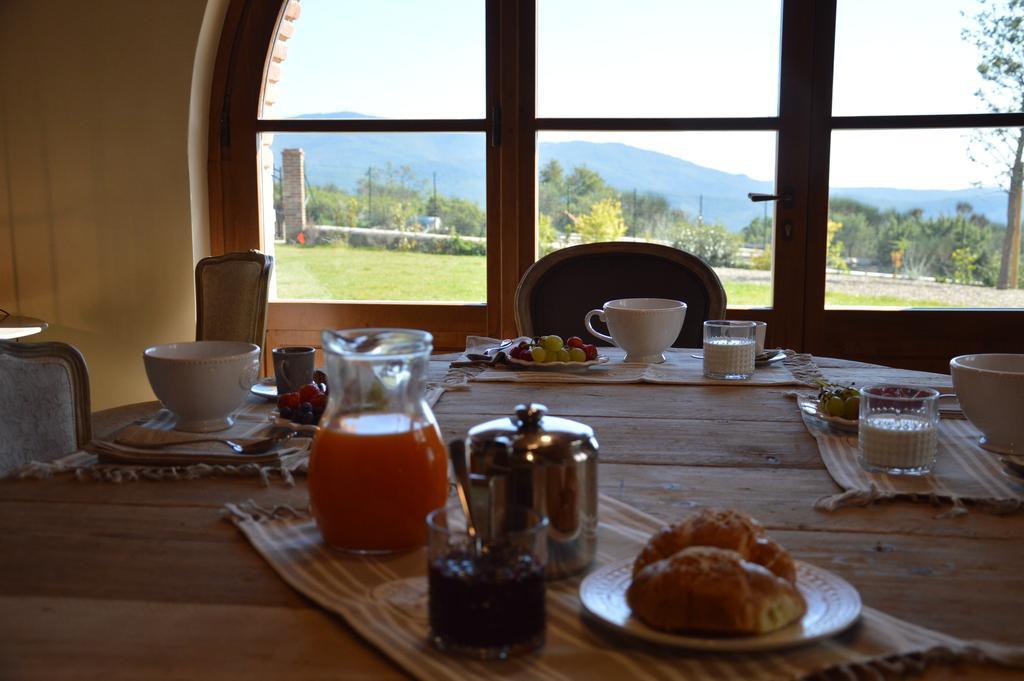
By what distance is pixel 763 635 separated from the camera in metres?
0.67

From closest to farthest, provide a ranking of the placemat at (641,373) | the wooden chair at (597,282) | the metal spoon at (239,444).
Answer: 1. the metal spoon at (239,444)
2. the placemat at (641,373)
3. the wooden chair at (597,282)

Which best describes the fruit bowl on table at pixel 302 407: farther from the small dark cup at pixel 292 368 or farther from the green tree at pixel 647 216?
the green tree at pixel 647 216

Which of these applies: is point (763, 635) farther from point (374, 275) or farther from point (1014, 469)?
point (374, 275)

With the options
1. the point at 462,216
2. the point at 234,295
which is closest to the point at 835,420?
the point at 234,295

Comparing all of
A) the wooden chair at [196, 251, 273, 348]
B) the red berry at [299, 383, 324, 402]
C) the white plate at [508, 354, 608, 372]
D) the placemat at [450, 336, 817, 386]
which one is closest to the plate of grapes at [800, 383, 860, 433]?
the placemat at [450, 336, 817, 386]

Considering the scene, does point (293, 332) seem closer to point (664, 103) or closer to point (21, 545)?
point (664, 103)

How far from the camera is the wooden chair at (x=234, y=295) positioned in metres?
2.82

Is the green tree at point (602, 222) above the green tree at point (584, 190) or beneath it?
beneath

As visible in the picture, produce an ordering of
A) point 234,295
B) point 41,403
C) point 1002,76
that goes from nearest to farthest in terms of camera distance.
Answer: point 41,403, point 234,295, point 1002,76

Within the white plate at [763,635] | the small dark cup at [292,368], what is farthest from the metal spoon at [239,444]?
the white plate at [763,635]

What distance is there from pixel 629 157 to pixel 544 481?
8.99 feet

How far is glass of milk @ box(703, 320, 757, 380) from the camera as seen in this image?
5.65 ft

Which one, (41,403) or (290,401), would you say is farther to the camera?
(41,403)

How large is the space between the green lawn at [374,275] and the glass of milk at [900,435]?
239 cm
